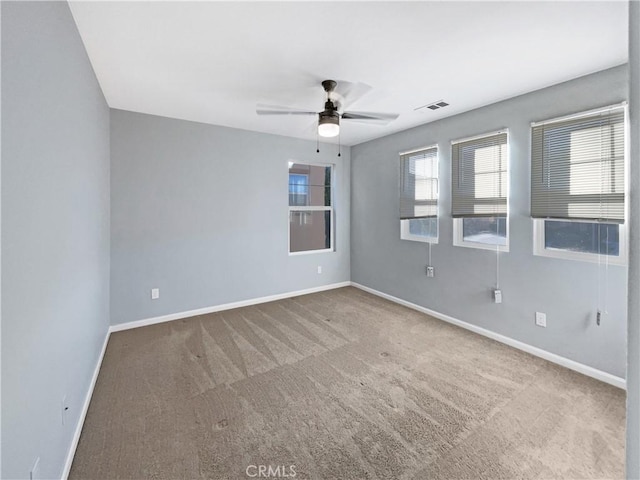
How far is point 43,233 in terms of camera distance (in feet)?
4.61

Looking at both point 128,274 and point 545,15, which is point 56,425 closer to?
point 128,274

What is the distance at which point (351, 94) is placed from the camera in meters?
2.96

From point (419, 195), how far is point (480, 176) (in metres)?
0.89

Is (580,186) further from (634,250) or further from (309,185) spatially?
(309,185)

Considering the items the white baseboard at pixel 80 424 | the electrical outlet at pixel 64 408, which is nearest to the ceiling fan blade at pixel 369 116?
the electrical outlet at pixel 64 408

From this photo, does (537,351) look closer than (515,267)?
Yes

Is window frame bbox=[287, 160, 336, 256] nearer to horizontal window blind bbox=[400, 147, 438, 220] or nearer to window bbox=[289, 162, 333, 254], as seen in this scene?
window bbox=[289, 162, 333, 254]

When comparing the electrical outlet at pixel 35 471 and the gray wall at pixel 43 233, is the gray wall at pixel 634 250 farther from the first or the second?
the electrical outlet at pixel 35 471

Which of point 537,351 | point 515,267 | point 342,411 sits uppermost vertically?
point 515,267

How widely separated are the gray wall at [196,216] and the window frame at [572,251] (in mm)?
3155

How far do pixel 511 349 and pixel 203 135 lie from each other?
14.5ft

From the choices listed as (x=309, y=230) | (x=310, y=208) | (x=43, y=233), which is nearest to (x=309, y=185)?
(x=310, y=208)

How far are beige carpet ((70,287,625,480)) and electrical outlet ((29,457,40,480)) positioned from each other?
47 centimetres

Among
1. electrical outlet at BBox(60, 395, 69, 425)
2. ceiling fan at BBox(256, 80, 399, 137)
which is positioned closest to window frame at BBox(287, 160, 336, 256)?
ceiling fan at BBox(256, 80, 399, 137)
